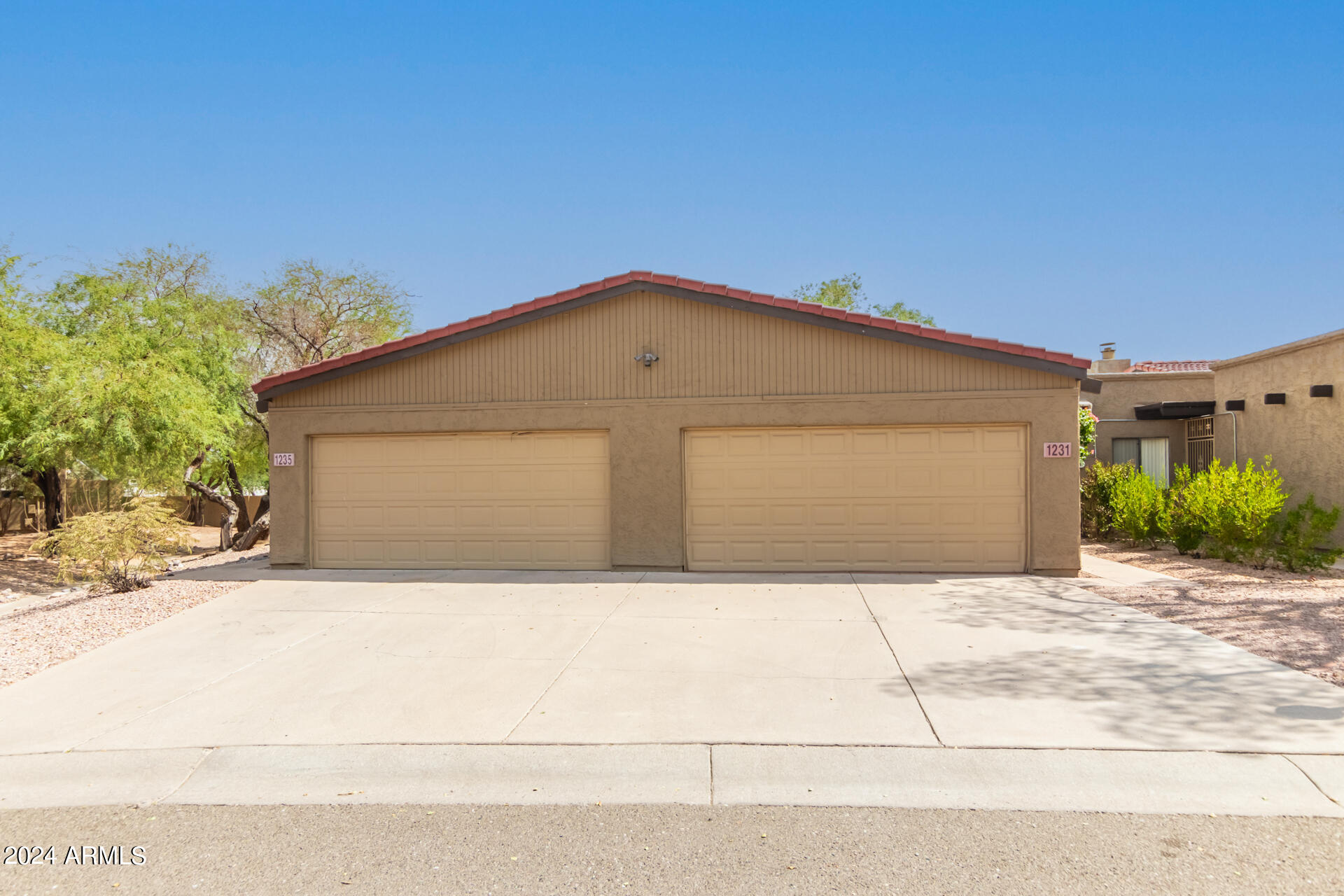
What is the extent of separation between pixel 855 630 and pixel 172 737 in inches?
222

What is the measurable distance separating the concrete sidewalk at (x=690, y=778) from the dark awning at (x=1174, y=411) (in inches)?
632

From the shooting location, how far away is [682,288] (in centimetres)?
1160

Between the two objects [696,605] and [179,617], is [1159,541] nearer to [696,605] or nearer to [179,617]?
[696,605]

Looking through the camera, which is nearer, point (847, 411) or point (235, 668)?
point (235, 668)

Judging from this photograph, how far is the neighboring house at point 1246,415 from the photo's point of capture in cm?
1373

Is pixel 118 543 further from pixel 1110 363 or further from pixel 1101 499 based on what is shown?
pixel 1110 363

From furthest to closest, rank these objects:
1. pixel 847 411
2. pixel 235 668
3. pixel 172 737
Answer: pixel 847 411 → pixel 235 668 → pixel 172 737

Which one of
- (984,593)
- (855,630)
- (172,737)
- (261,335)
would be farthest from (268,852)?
(261,335)

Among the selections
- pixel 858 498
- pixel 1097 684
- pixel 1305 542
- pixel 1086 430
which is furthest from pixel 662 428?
pixel 1086 430

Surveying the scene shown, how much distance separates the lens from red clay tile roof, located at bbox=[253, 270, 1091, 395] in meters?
11.1

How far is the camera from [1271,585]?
1023cm

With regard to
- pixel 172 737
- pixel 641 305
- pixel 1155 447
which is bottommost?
pixel 172 737

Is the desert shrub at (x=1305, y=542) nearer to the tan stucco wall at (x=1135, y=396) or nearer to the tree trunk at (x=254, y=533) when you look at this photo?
the tan stucco wall at (x=1135, y=396)

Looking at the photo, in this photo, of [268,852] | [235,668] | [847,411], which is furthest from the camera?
[847,411]
